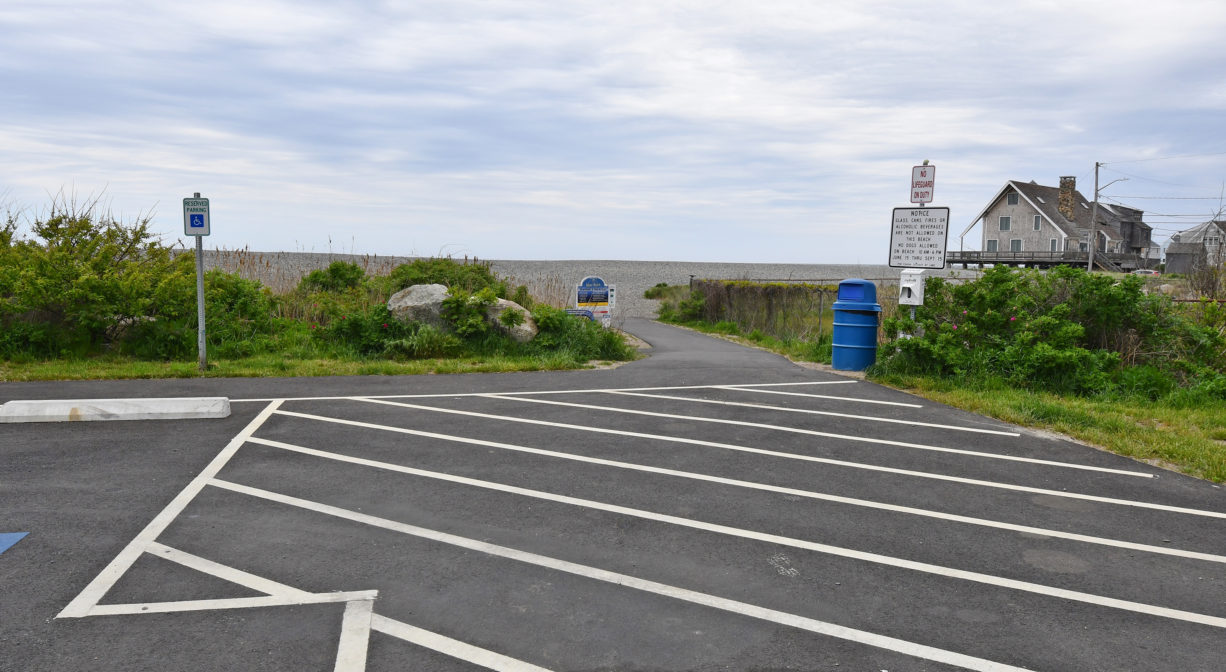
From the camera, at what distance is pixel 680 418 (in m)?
10.1

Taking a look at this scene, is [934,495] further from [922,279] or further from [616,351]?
[616,351]

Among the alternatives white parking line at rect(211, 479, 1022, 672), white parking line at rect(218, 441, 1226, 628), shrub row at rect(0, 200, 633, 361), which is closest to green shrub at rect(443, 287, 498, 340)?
shrub row at rect(0, 200, 633, 361)

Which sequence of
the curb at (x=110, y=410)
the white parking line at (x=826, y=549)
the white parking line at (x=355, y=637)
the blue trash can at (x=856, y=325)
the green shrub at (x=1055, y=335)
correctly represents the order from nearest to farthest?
the white parking line at (x=355, y=637)
the white parking line at (x=826, y=549)
the curb at (x=110, y=410)
the green shrub at (x=1055, y=335)
the blue trash can at (x=856, y=325)

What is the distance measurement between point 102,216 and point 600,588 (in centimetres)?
1632

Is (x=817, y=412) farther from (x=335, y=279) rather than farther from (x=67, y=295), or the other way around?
(x=335, y=279)

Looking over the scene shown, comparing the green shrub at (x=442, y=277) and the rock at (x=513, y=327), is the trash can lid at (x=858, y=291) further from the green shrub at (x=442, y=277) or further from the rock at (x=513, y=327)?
the green shrub at (x=442, y=277)

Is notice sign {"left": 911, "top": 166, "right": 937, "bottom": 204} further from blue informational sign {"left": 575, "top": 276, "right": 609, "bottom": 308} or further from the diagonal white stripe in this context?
blue informational sign {"left": 575, "top": 276, "right": 609, "bottom": 308}

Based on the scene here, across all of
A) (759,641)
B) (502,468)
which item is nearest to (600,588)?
(759,641)

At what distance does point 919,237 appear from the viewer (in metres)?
13.7

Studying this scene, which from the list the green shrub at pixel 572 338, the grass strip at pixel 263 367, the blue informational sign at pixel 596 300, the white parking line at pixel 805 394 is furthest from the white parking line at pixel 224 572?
the blue informational sign at pixel 596 300

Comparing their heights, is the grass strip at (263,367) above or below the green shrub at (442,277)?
below

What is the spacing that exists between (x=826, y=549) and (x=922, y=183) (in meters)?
9.57

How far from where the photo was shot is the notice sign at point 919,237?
1343 centimetres

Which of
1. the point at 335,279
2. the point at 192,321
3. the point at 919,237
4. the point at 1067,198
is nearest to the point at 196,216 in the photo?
the point at 192,321
